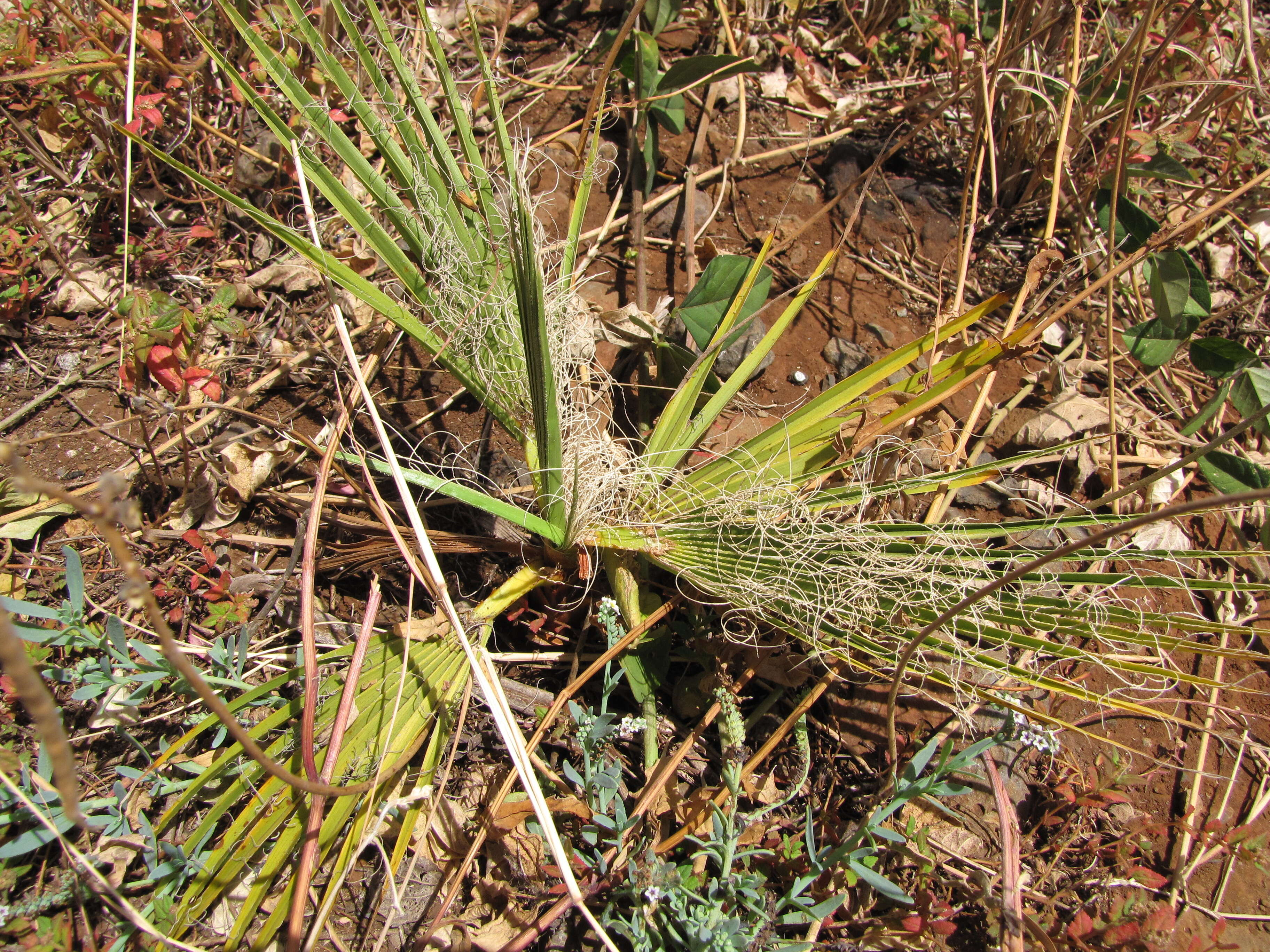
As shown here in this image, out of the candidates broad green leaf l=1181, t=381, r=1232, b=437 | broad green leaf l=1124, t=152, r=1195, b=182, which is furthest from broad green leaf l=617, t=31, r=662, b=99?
broad green leaf l=1181, t=381, r=1232, b=437

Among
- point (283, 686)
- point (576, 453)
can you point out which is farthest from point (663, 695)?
point (283, 686)

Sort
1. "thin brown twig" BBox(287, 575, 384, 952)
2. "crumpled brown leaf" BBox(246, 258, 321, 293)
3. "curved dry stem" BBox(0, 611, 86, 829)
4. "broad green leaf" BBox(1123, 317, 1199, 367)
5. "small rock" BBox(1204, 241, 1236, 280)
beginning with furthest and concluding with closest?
"small rock" BBox(1204, 241, 1236, 280)
"crumpled brown leaf" BBox(246, 258, 321, 293)
"broad green leaf" BBox(1123, 317, 1199, 367)
"thin brown twig" BBox(287, 575, 384, 952)
"curved dry stem" BBox(0, 611, 86, 829)

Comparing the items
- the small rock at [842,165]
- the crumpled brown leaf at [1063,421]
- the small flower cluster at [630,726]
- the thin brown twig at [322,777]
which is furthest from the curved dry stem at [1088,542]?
the small rock at [842,165]

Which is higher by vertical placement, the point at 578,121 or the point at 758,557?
the point at 578,121

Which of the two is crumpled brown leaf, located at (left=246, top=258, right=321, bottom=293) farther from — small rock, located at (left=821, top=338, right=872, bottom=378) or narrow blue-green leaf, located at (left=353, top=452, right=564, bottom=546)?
small rock, located at (left=821, top=338, right=872, bottom=378)

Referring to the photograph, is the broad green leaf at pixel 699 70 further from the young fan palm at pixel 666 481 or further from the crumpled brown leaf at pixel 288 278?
the crumpled brown leaf at pixel 288 278

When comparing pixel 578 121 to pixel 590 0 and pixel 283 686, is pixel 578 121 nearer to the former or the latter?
pixel 590 0
